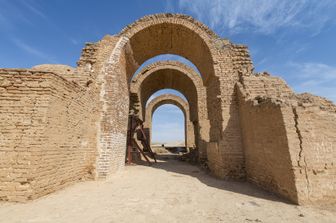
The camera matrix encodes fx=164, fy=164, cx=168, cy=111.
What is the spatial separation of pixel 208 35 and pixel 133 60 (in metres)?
3.62

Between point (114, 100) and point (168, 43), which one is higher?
point (168, 43)

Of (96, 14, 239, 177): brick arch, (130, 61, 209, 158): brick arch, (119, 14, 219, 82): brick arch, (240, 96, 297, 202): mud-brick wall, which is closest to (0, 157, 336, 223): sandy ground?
(240, 96, 297, 202): mud-brick wall

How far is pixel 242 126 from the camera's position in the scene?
535cm

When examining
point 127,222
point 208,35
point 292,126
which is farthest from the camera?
point 208,35

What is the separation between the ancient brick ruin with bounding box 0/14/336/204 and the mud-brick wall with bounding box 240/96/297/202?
0.02m

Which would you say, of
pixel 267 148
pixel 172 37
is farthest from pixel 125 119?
pixel 267 148

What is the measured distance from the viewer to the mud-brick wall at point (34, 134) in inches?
135

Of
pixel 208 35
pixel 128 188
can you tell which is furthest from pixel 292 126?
pixel 208 35

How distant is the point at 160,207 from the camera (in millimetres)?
3139

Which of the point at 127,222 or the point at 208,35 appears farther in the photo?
the point at 208,35

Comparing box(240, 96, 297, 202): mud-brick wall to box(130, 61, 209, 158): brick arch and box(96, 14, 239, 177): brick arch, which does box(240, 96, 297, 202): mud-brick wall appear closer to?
box(96, 14, 239, 177): brick arch

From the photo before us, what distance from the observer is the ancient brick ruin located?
3.46 meters

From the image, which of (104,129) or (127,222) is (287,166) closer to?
(127,222)

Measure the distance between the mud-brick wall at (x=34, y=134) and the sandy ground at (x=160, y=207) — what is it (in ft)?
1.17
